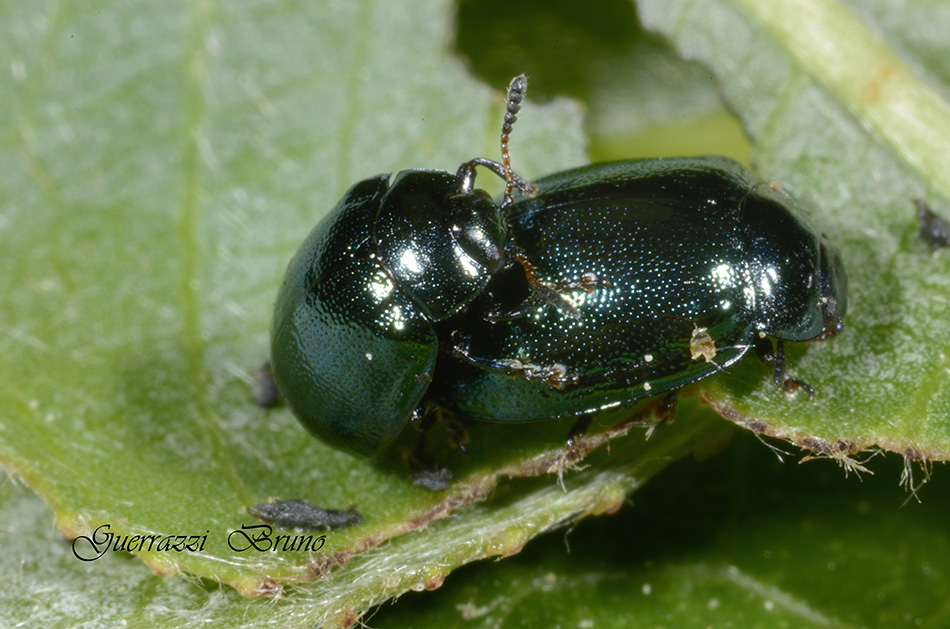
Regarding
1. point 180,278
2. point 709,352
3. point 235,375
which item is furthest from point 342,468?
point 709,352

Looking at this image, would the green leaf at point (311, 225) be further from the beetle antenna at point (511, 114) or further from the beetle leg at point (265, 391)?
the beetle antenna at point (511, 114)

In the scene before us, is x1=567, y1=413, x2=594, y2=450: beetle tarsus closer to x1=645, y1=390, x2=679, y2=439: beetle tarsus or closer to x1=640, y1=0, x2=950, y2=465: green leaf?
x1=645, y1=390, x2=679, y2=439: beetle tarsus

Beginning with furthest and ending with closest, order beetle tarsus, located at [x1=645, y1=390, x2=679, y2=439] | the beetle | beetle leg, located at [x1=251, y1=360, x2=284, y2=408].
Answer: beetle leg, located at [x1=251, y1=360, x2=284, y2=408] → beetle tarsus, located at [x1=645, y1=390, x2=679, y2=439] → the beetle

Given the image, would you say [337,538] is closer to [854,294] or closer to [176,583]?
[176,583]

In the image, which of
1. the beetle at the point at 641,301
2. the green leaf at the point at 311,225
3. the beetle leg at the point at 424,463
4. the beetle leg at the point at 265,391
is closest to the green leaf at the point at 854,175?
the green leaf at the point at 311,225

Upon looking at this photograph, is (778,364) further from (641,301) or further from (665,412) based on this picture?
(641,301)

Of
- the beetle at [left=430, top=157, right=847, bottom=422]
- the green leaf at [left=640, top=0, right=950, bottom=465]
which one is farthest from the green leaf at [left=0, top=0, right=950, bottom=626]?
the beetle at [left=430, top=157, right=847, bottom=422]

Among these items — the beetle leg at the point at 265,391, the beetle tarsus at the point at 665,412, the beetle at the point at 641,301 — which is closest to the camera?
the beetle at the point at 641,301

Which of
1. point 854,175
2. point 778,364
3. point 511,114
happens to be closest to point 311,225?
point 511,114

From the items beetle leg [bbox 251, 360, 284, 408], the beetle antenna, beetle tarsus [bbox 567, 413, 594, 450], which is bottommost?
beetle leg [bbox 251, 360, 284, 408]
